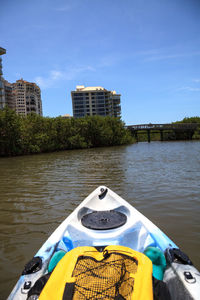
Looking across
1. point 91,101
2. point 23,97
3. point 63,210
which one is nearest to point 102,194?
point 63,210

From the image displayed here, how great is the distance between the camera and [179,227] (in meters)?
4.76

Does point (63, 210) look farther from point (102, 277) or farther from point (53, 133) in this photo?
point (53, 133)

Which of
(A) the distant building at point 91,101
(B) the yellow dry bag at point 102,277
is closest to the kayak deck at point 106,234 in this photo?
(B) the yellow dry bag at point 102,277

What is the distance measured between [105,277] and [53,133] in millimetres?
42766

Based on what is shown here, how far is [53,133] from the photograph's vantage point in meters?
43.4

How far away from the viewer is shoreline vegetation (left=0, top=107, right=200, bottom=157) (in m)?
35.1

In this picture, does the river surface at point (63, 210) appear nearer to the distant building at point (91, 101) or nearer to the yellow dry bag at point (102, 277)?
the yellow dry bag at point (102, 277)

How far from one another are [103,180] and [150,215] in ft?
17.4

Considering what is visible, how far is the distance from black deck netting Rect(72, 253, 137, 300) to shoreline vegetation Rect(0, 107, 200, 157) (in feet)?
117

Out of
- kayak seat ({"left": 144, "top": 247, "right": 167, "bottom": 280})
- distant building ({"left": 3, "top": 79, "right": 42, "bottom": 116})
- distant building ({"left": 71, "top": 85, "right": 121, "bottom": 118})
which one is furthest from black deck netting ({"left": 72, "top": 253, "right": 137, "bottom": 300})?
distant building ({"left": 3, "top": 79, "right": 42, "bottom": 116})

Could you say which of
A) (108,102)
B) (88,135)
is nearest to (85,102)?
(108,102)

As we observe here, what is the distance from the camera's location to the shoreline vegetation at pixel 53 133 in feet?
115

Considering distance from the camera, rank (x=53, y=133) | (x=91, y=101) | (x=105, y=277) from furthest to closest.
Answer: (x=91, y=101), (x=53, y=133), (x=105, y=277)

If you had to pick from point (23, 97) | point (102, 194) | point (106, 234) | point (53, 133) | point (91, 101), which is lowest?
point (106, 234)
